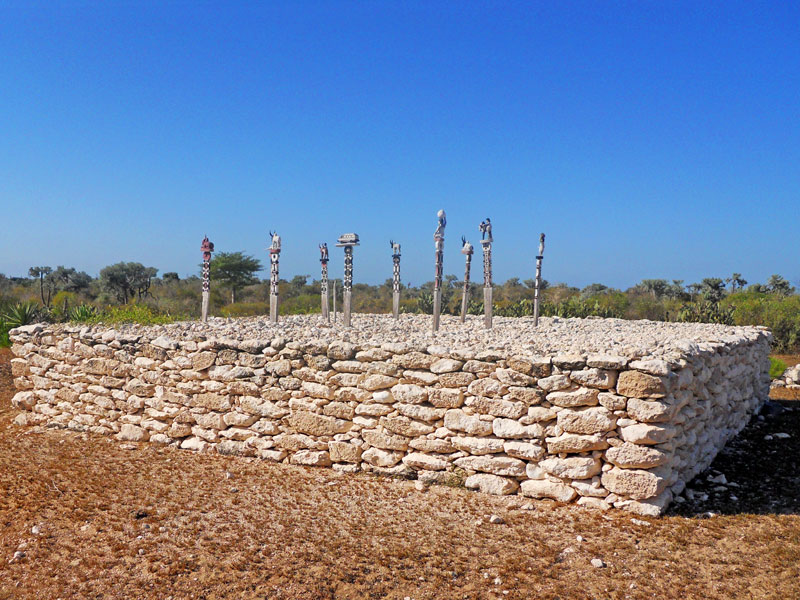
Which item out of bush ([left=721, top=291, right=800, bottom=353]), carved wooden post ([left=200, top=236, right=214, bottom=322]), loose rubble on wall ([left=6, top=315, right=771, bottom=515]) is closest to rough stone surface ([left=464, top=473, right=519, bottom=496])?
loose rubble on wall ([left=6, top=315, right=771, bottom=515])

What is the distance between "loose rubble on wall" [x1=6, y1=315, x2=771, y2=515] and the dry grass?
31cm

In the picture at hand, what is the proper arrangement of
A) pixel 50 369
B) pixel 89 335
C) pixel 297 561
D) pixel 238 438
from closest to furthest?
pixel 297 561, pixel 238 438, pixel 89 335, pixel 50 369

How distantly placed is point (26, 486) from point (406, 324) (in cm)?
693

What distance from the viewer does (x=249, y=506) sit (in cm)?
511

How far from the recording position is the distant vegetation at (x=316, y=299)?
16078mm

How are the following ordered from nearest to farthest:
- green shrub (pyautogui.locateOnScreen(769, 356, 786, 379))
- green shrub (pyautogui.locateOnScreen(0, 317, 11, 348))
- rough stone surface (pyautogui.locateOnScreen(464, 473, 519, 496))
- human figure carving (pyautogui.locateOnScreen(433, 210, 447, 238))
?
rough stone surface (pyautogui.locateOnScreen(464, 473, 519, 496)), human figure carving (pyautogui.locateOnScreen(433, 210, 447, 238)), green shrub (pyautogui.locateOnScreen(769, 356, 786, 379)), green shrub (pyautogui.locateOnScreen(0, 317, 11, 348))

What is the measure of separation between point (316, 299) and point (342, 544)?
18.1 metres

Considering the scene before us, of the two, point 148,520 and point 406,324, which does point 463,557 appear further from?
point 406,324

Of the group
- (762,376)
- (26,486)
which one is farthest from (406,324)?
(26,486)

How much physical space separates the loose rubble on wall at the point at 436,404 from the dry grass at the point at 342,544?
31cm

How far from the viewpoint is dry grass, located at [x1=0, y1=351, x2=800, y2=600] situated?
3842mm

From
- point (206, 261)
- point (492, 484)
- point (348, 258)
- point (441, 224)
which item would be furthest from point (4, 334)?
point (492, 484)

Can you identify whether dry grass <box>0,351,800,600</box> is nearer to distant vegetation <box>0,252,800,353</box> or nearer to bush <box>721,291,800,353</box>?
distant vegetation <box>0,252,800,353</box>

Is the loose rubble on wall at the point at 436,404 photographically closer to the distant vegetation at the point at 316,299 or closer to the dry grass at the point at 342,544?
the dry grass at the point at 342,544
